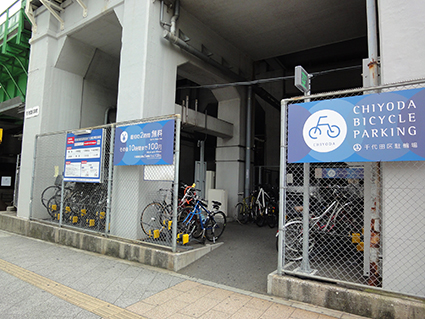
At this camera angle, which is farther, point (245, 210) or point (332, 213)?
point (245, 210)

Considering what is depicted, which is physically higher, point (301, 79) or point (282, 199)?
point (301, 79)

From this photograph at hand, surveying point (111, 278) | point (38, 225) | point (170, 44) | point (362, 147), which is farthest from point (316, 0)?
point (38, 225)

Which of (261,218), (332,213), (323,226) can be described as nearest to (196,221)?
(323,226)

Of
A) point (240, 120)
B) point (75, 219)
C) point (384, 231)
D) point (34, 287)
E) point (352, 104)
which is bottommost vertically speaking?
point (34, 287)

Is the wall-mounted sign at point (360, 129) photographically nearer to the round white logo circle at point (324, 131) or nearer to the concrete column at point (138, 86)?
the round white logo circle at point (324, 131)

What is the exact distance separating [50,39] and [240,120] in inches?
268

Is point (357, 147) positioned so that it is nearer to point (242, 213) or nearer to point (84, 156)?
point (84, 156)

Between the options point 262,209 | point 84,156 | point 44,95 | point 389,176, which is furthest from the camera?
point 44,95

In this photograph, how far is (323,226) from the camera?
17.6 feet

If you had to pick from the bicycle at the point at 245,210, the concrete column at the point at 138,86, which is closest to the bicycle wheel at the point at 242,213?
the bicycle at the point at 245,210

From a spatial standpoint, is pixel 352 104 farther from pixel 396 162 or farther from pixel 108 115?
pixel 108 115

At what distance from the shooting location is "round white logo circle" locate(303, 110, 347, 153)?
12.0ft

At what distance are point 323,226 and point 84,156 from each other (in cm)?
559

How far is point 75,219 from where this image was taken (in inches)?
309
